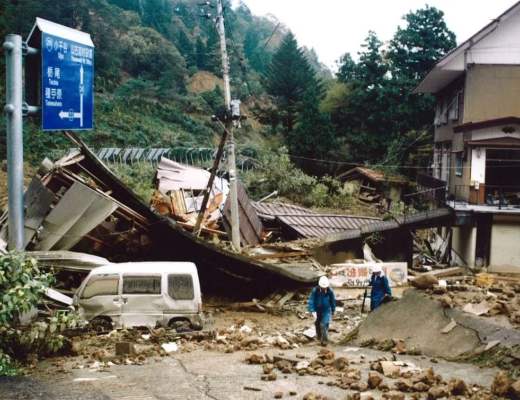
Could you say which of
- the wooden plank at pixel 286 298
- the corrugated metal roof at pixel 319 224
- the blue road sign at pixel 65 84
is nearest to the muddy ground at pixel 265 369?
the blue road sign at pixel 65 84

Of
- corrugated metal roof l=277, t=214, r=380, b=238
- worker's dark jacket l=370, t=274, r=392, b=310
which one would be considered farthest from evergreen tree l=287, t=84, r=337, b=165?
worker's dark jacket l=370, t=274, r=392, b=310

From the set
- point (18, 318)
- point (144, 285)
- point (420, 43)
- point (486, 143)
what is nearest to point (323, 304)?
point (144, 285)

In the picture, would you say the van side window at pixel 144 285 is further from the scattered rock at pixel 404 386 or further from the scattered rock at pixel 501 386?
the scattered rock at pixel 501 386

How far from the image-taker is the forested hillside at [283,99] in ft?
136

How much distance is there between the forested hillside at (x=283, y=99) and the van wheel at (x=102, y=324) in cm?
2407

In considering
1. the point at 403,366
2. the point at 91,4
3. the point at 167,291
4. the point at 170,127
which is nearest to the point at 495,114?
the point at 167,291

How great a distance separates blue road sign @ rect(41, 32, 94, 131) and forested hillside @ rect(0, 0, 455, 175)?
2488cm

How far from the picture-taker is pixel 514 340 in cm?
821

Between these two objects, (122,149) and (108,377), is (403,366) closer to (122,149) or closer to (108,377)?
(108,377)

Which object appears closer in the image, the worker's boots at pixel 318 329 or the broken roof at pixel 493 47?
the worker's boots at pixel 318 329

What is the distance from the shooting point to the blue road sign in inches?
392

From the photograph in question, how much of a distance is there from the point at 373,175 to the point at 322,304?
2864 centimetres

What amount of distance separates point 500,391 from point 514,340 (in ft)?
6.74

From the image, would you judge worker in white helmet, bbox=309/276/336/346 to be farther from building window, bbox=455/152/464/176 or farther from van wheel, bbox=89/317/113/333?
building window, bbox=455/152/464/176
